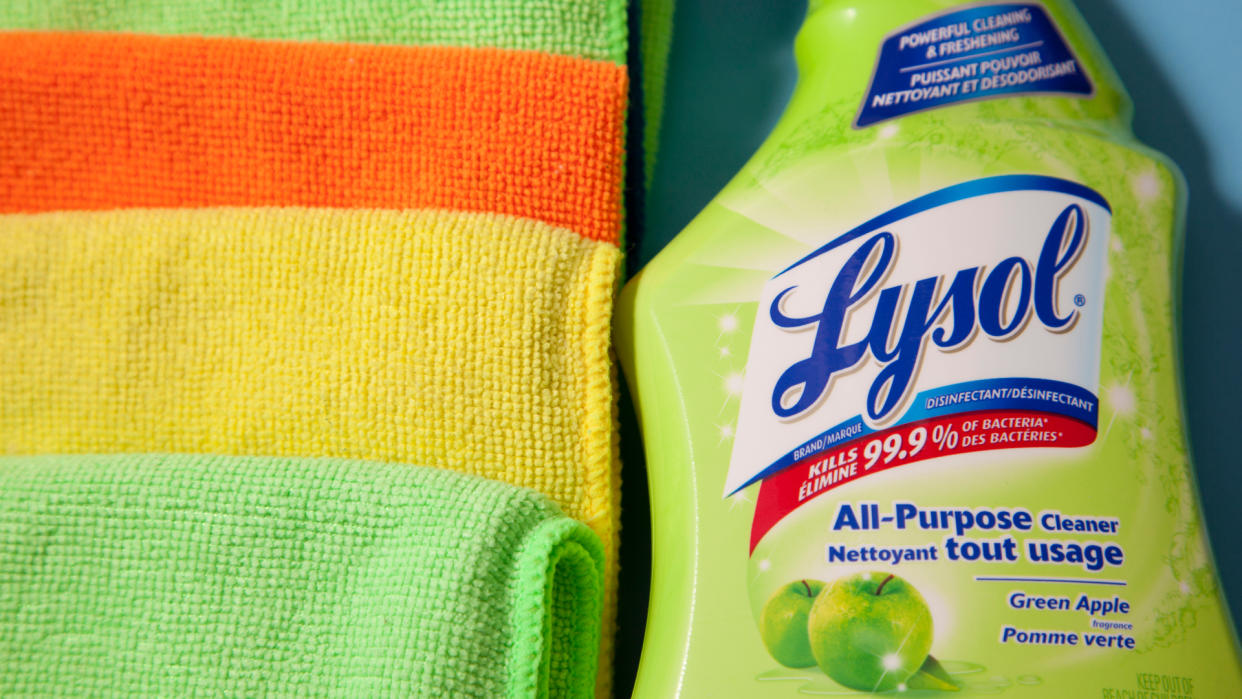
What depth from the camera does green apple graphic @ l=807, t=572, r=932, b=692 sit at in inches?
15.3

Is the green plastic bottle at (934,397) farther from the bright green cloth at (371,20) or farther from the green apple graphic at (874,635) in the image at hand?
the bright green cloth at (371,20)

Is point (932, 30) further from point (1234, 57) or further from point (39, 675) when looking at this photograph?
point (39, 675)

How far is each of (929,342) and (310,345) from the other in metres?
0.32

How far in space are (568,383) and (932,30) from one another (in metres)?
0.27

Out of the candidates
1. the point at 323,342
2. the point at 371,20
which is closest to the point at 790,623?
the point at 323,342

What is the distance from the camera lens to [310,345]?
0.44 metres

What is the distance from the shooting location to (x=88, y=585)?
1.32 feet

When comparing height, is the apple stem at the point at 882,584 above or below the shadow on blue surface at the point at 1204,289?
below

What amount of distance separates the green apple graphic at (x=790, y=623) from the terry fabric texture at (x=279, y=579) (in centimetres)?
8

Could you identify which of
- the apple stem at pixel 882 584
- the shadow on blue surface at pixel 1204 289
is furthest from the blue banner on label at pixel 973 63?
the apple stem at pixel 882 584

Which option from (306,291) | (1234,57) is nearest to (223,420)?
(306,291)

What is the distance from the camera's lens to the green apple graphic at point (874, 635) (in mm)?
388

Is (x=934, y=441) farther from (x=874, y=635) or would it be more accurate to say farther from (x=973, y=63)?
(x=973, y=63)

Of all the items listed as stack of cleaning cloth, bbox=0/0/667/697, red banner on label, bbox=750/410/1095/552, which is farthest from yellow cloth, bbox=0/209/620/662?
red banner on label, bbox=750/410/1095/552
